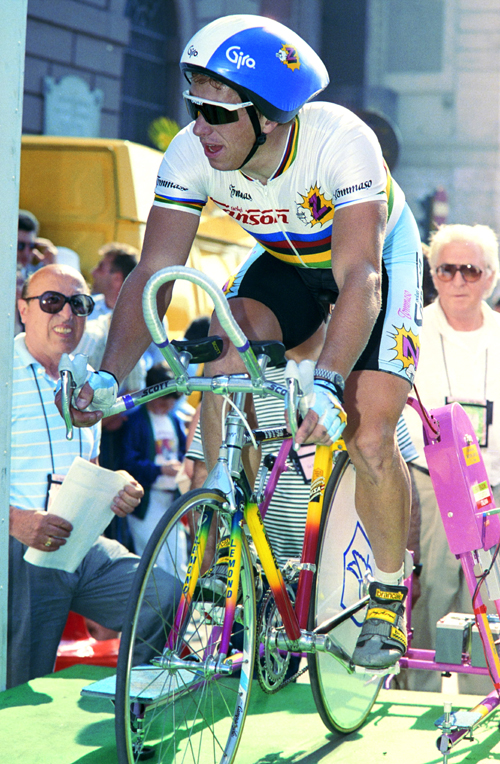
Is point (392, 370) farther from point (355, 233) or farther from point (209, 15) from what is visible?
point (209, 15)

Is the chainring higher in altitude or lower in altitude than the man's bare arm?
lower

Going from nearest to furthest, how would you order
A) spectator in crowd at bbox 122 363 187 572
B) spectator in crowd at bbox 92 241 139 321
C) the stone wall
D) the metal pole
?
1. the metal pole
2. spectator in crowd at bbox 122 363 187 572
3. spectator in crowd at bbox 92 241 139 321
4. the stone wall

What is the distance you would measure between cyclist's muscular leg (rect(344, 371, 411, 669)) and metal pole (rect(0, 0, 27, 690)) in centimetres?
134

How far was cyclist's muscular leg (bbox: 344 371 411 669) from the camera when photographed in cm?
312

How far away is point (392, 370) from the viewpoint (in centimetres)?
312

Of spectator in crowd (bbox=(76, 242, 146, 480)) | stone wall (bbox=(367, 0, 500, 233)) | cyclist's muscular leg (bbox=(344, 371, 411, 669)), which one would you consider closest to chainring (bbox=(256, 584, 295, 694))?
cyclist's muscular leg (bbox=(344, 371, 411, 669))

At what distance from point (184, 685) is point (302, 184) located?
1.60m

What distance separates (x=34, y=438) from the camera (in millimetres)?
4094

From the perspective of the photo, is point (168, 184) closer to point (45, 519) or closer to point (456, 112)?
point (45, 519)

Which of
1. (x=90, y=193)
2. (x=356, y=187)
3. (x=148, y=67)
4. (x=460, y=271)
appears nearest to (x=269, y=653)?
(x=356, y=187)

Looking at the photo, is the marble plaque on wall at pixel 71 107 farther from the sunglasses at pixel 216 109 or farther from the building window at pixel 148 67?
the sunglasses at pixel 216 109

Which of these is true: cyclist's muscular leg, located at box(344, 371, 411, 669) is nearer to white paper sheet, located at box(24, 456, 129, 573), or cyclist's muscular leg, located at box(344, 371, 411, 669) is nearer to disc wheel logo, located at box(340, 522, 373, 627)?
disc wheel logo, located at box(340, 522, 373, 627)

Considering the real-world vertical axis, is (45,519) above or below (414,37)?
below

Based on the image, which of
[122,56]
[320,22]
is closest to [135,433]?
[122,56]
